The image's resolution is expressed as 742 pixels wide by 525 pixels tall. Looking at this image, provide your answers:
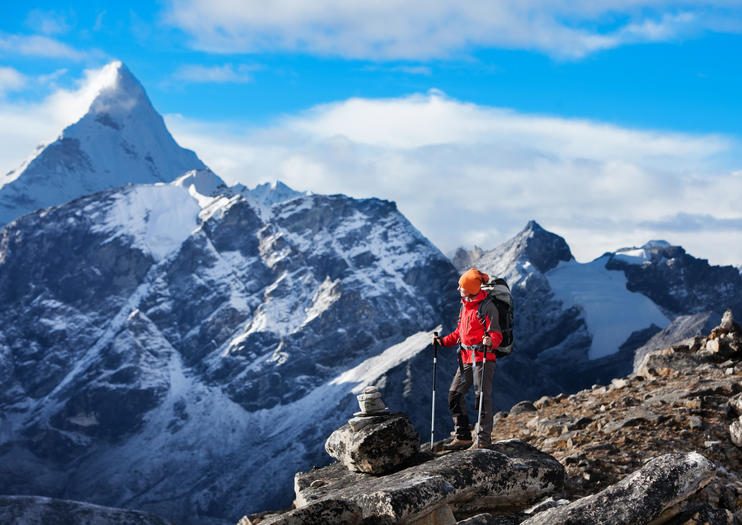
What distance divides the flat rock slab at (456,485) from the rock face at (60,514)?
177 metres

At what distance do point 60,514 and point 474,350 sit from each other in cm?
18458

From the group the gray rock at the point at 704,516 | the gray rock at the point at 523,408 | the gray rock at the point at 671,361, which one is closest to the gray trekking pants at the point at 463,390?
the gray rock at the point at 704,516

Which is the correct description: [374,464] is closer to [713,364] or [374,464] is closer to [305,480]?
[305,480]

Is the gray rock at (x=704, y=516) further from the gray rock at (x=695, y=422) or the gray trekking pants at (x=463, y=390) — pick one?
the gray trekking pants at (x=463, y=390)

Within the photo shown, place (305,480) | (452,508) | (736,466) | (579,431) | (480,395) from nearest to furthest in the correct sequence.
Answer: (452,508) → (736,466) → (305,480) → (480,395) → (579,431)

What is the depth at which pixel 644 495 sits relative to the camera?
984 centimetres

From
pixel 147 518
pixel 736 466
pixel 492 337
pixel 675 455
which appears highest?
pixel 492 337

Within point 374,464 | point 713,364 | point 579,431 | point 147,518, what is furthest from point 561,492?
point 147,518

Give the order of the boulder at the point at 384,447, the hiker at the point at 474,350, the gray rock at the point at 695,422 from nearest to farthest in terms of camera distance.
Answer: the boulder at the point at 384,447, the gray rock at the point at 695,422, the hiker at the point at 474,350

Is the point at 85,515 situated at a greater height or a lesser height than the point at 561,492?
lesser

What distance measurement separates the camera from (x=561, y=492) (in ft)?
43.3

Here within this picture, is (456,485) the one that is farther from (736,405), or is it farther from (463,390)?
(736,405)

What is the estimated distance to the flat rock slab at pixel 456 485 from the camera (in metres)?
11.3

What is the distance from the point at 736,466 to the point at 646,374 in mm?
10012
